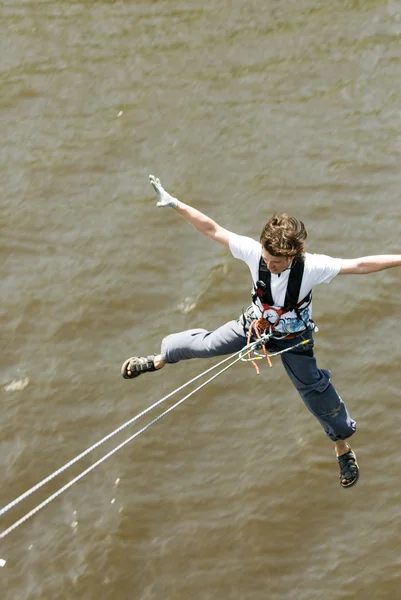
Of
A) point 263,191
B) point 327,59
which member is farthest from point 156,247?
point 327,59

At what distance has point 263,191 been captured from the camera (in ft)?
35.5

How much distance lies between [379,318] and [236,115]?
2911 millimetres

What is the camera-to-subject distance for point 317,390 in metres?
7.55

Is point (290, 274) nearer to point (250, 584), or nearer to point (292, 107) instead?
point (250, 584)

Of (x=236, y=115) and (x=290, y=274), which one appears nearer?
(x=290, y=274)

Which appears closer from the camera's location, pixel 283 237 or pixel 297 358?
pixel 283 237

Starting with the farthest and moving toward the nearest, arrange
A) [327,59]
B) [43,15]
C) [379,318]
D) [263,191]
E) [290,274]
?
1. [43,15]
2. [327,59]
3. [263,191]
4. [379,318]
5. [290,274]

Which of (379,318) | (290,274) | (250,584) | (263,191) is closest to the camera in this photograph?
(290,274)

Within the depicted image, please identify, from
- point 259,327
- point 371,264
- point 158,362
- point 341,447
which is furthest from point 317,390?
point 158,362

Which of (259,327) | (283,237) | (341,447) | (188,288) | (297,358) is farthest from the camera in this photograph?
(188,288)

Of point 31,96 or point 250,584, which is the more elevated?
point 31,96

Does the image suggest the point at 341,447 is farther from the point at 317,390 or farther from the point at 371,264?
the point at 371,264

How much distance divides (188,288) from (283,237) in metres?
3.67

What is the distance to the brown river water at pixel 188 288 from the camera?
30.5ft
